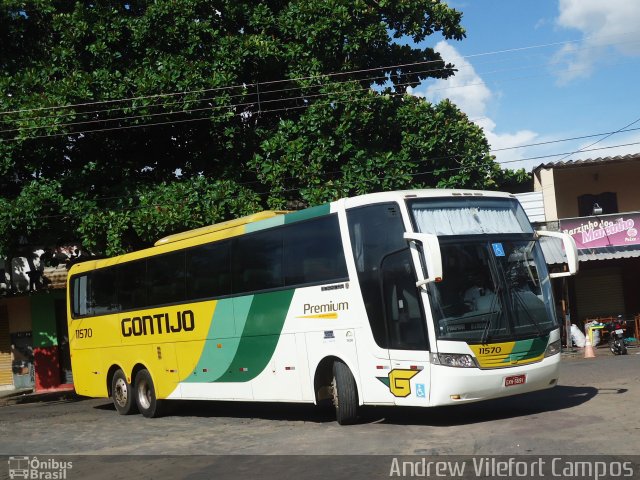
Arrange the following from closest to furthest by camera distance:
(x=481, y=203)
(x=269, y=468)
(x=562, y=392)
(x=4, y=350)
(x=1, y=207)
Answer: (x=269, y=468) → (x=481, y=203) → (x=562, y=392) → (x=1, y=207) → (x=4, y=350)

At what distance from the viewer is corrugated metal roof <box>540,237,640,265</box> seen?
24397 mm

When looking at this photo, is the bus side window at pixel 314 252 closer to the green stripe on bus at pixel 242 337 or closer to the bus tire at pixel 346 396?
the green stripe on bus at pixel 242 337

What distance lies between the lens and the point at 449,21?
20.8 m

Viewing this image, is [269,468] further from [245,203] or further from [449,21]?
[449,21]

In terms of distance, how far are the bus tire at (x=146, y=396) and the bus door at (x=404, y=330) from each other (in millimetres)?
6700

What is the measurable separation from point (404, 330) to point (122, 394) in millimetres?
8317

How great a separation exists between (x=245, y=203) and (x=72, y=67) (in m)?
5.37

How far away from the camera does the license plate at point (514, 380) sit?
414 inches

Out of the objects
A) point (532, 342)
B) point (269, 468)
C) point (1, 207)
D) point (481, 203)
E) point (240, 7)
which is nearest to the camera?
point (269, 468)

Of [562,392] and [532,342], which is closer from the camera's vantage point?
[532,342]

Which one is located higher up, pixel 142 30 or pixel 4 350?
pixel 142 30

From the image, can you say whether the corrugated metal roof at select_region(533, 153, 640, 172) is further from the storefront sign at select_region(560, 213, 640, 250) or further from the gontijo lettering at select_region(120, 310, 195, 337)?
the gontijo lettering at select_region(120, 310, 195, 337)

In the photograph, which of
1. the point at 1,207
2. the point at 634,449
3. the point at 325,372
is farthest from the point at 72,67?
the point at 634,449

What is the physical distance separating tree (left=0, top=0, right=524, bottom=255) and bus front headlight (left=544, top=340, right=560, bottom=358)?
8.24 meters
